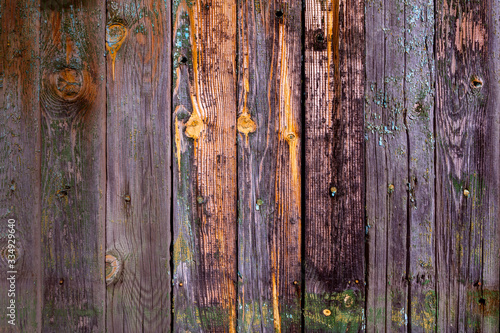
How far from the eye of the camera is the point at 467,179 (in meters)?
1.27

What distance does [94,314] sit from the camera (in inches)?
50.0

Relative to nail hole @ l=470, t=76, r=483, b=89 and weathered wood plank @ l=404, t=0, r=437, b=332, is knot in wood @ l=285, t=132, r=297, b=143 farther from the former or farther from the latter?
nail hole @ l=470, t=76, r=483, b=89

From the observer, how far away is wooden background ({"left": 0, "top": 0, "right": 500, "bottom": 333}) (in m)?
1.27

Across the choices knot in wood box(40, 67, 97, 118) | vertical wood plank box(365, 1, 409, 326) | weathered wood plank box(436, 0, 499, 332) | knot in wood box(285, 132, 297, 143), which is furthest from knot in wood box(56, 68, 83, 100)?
weathered wood plank box(436, 0, 499, 332)

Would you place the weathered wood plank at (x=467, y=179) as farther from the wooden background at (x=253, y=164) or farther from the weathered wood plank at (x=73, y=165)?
the weathered wood plank at (x=73, y=165)

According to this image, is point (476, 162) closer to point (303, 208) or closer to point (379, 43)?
point (379, 43)

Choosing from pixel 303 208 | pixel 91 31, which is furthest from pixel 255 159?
pixel 91 31

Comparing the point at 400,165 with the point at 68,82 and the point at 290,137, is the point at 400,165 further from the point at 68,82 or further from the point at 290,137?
the point at 68,82

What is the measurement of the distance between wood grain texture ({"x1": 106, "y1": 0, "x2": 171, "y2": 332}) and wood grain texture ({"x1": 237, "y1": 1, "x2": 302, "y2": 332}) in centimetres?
32

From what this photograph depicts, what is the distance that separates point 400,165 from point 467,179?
288 mm

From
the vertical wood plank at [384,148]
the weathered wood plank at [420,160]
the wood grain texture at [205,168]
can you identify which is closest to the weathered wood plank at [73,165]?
the wood grain texture at [205,168]

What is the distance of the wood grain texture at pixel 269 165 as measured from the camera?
1.27 meters

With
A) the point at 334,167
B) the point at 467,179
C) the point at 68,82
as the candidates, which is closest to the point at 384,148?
the point at 334,167

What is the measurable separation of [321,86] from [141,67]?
756mm
